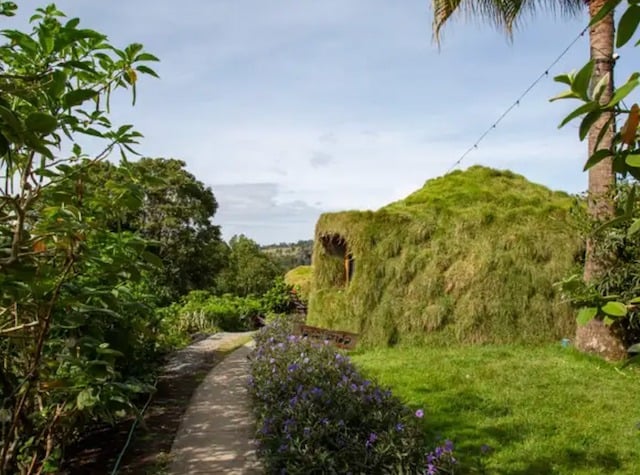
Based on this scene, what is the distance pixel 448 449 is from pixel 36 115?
127 inches

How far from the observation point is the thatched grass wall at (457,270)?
8.80 metres

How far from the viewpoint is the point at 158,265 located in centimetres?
200

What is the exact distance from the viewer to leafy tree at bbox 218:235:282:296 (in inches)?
1089

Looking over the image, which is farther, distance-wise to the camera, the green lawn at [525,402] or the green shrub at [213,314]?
the green shrub at [213,314]

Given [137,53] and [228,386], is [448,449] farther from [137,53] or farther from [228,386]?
[228,386]

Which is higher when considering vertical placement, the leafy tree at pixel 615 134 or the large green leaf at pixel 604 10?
the large green leaf at pixel 604 10

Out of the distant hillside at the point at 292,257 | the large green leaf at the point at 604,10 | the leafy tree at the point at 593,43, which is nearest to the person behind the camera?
the large green leaf at the point at 604,10

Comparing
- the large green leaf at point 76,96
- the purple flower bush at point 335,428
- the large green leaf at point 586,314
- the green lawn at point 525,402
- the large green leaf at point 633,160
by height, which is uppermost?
the large green leaf at point 76,96

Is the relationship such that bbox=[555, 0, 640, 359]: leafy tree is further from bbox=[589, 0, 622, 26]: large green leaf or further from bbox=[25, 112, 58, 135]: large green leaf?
bbox=[25, 112, 58, 135]: large green leaf

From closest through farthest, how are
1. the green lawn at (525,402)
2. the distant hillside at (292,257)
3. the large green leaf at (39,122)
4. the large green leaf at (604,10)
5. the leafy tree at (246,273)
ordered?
the large green leaf at (604,10) → the large green leaf at (39,122) → the green lawn at (525,402) → the leafy tree at (246,273) → the distant hillside at (292,257)

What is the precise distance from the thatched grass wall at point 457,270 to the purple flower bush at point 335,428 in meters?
3.81

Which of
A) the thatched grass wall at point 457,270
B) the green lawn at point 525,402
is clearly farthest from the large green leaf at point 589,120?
the thatched grass wall at point 457,270

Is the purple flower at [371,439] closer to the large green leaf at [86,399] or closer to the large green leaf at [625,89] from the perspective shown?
the large green leaf at [86,399]

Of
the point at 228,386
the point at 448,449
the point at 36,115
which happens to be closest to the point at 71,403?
the point at 36,115
